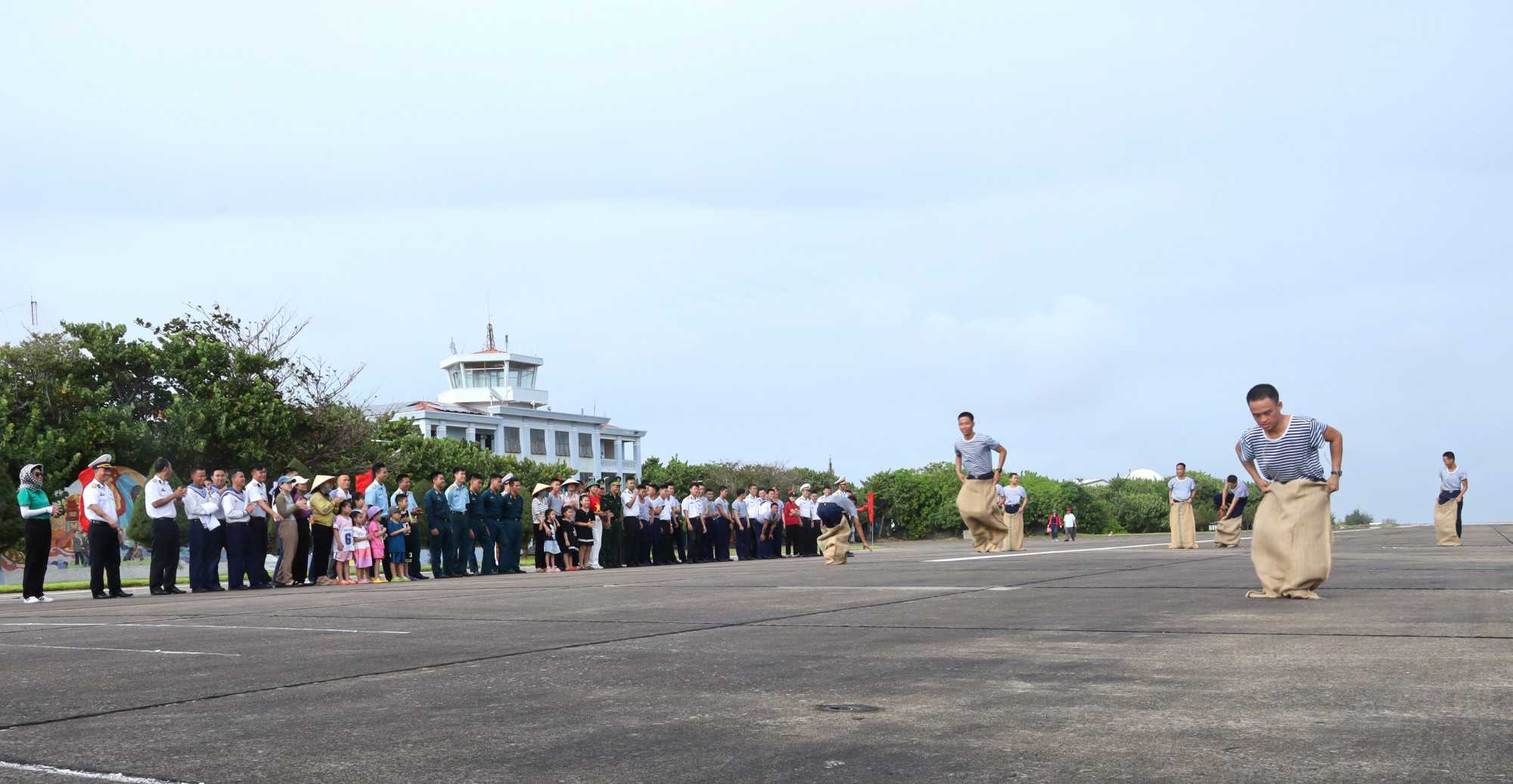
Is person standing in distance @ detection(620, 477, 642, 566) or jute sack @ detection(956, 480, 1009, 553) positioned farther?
person standing in distance @ detection(620, 477, 642, 566)

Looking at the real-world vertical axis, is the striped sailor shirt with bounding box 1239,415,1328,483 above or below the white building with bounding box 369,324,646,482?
below

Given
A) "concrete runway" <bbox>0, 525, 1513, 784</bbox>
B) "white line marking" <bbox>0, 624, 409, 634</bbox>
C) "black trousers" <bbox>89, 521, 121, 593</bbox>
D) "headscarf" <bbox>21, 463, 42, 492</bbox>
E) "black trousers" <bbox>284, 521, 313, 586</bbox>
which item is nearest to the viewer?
"concrete runway" <bbox>0, 525, 1513, 784</bbox>

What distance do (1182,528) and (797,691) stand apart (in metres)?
19.3

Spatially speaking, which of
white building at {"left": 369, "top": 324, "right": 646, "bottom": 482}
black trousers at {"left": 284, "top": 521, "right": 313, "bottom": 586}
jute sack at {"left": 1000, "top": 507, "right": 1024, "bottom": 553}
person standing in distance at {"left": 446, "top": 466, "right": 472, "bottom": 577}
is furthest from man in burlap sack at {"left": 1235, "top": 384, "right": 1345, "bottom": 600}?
white building at {"left": 369, "top": 324, "right": 646, "bottom": 482}

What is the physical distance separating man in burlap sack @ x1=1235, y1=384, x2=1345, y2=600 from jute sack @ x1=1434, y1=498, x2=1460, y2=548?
15736mm

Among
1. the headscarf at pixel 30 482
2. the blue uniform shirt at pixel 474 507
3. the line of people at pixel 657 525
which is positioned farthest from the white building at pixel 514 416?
the headscarf at pixel 30 482

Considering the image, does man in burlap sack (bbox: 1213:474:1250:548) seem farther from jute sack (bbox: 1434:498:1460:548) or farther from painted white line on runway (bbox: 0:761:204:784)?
painted white line on runway (bbox: 0:761:204:784)

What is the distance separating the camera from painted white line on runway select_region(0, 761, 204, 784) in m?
3.68

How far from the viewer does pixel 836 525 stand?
1855 centimetres

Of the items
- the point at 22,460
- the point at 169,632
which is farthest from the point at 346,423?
the point at 169,632

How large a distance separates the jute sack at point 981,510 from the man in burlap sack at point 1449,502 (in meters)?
9.84

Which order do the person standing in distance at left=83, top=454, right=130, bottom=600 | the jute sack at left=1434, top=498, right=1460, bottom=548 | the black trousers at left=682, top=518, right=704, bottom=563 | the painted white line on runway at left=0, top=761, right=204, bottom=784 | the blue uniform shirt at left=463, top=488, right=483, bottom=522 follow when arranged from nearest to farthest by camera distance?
the painted white line on runway at left=0, top=761, right=204, bottom=784 → the person standing in distance at left=83, top=454, right=130, bottom=600 → the blue uniform shirt at left=463, top=488, right=483, bottom=522 → the jute sack at left=1434, top=498, right=1460, bottom=548 → the black trousers at left=682, top=518, right=704, bottom=563

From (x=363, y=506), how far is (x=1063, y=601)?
45.8 ft

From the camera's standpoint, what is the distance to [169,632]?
8.90 meters
